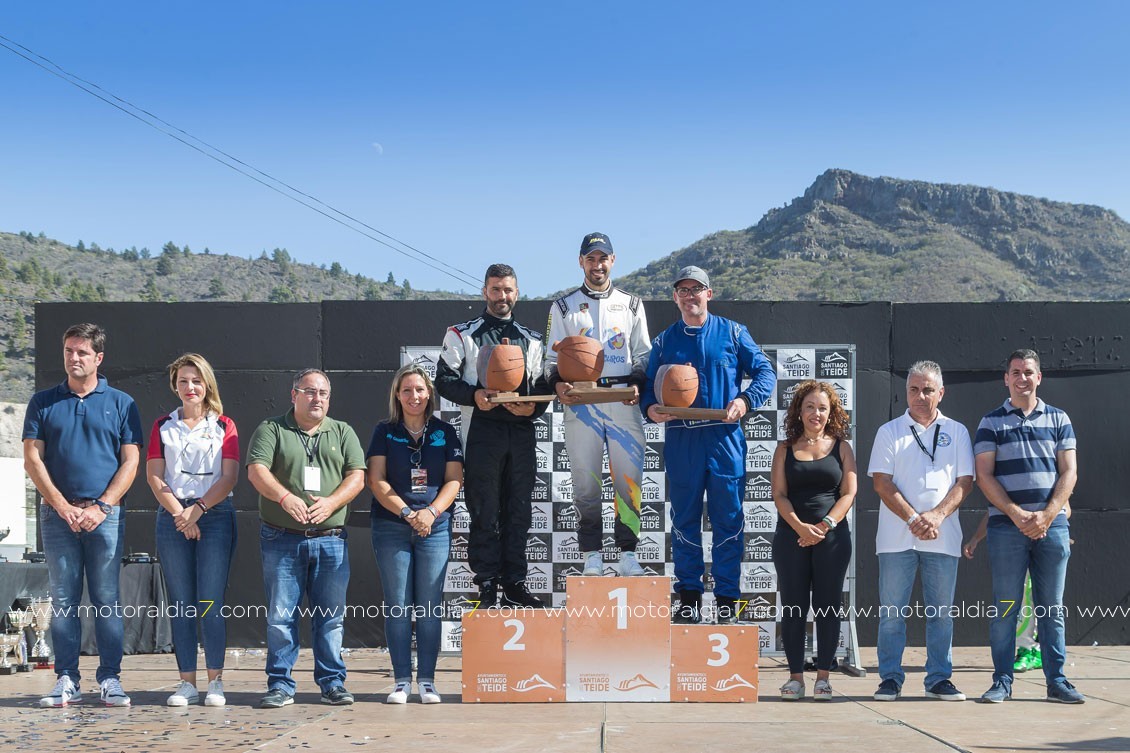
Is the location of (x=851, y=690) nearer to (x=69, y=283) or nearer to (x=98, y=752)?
(x=98, y=752)

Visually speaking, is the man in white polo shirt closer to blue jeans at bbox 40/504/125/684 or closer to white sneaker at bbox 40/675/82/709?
blue jeans at bbox 40/504/125/684

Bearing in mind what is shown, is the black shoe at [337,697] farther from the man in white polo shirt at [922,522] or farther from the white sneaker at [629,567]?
the man in white polo shirt at [922,522]

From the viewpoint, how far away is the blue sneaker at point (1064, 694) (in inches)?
172

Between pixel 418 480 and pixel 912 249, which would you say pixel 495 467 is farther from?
pixel 912 249

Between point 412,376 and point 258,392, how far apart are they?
2339 mm

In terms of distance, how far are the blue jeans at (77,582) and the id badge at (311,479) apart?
83 centimetres

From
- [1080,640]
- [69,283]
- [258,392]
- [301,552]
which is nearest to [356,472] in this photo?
[301,552]

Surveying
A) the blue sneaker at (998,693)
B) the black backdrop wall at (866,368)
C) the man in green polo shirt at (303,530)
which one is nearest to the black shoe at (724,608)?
the blue sneaker at (998,693)

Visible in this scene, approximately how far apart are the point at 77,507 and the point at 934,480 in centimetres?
359

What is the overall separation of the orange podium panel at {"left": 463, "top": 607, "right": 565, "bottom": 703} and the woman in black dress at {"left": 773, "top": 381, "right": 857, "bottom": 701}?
0.97 meters

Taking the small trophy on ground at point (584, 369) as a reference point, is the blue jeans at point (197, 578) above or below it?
below

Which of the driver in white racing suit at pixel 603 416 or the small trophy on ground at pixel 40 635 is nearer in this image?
the driver in white racing suit at pixel 603 416

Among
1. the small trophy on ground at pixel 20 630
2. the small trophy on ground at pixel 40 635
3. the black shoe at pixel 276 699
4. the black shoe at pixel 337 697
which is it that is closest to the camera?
the black shoe at pixel 276 699

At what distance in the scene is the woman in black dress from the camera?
4.45m
